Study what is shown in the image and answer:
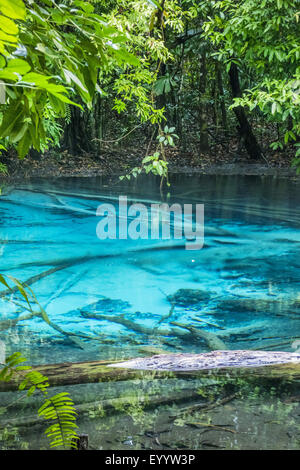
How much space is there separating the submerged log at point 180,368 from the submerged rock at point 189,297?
1.25m

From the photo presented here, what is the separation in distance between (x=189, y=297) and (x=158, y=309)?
1.17ft

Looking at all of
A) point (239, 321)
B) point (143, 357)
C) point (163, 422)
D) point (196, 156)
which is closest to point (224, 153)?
point (196, 156)

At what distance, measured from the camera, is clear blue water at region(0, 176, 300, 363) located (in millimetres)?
3281

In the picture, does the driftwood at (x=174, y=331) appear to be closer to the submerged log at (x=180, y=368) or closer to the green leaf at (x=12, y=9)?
the submerged log at (x=180, y=368)

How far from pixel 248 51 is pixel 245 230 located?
1.89 m

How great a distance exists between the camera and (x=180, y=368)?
8.31 feet

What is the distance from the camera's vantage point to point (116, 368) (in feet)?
8.44

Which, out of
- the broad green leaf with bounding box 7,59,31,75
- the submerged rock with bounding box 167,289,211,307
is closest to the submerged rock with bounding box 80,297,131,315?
the submerged rock with bounding box 167,289,211,307

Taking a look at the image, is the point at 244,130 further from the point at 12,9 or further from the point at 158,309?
the point at 12,9

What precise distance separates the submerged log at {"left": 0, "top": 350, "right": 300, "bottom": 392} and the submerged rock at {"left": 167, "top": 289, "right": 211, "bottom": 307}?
1.25 meters

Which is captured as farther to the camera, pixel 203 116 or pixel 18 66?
pixel 203 116

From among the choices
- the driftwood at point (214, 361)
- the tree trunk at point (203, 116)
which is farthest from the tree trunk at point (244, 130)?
the driftwood at point (214, 361)

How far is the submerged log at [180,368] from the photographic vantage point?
7.54 ft

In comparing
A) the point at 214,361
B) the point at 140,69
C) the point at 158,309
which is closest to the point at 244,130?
the point at 140,69
